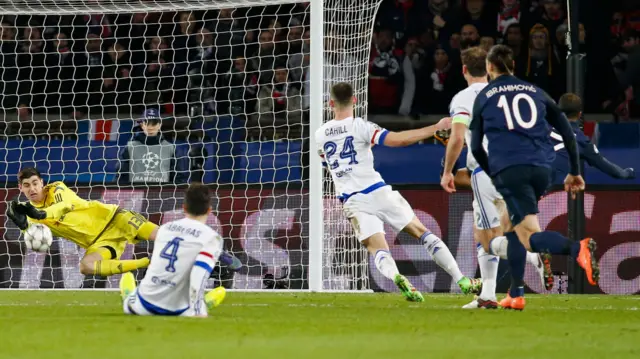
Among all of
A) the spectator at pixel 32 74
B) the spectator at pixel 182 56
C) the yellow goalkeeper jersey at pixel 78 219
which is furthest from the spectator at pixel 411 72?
the yellow goalkeeper jersey at pixel 78 219

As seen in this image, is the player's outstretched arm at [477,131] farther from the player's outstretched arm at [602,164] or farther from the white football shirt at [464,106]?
the player's outstretched arm at [602,164]

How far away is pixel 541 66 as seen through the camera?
1697cm

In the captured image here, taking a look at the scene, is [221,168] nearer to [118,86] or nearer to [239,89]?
[239,89]

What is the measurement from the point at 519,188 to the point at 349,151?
7.71 feet

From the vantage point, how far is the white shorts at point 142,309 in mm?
8281

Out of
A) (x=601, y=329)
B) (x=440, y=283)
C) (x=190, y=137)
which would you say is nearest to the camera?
(x=601, y=329)

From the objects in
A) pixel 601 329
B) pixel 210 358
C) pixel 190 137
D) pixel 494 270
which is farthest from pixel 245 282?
pixel 210 358

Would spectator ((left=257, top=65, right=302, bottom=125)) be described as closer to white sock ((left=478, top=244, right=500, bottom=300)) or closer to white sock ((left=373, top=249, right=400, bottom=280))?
white sock ((left=373, top=249, right=400, bottom=280))

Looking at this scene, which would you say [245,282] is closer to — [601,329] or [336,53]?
[336,53]

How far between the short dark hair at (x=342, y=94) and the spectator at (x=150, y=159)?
13.6 ft

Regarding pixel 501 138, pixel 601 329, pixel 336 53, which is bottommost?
pixel 601 329

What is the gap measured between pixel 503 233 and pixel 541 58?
8.00 metres

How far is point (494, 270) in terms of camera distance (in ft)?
32.2

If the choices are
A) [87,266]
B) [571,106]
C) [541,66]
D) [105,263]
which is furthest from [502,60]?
[541,66]
